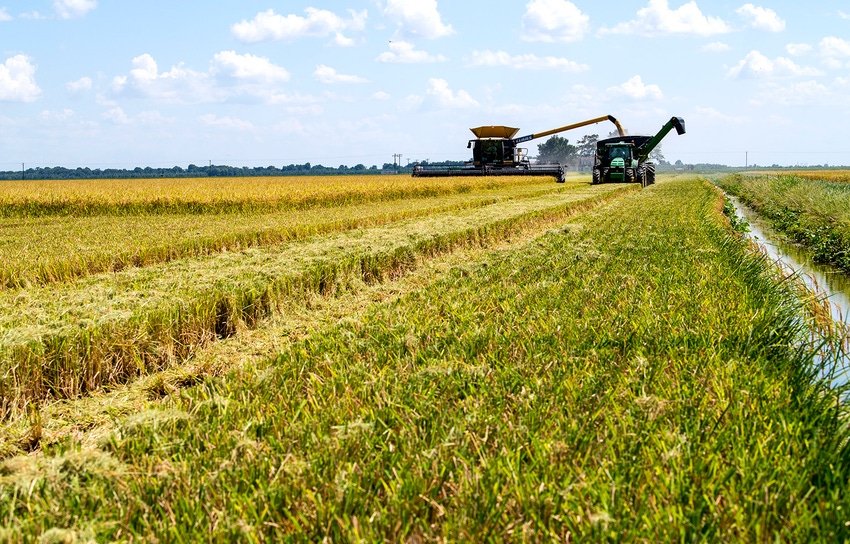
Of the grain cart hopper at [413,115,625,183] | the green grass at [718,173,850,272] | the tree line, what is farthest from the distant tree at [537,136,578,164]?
the green grass at [718,173,850,272]

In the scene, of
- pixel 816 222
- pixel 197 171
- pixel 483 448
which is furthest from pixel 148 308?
pixel 197 171

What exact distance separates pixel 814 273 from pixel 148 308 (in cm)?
1001

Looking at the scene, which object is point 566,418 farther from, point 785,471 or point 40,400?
point 40,400

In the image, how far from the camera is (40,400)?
3.95 metres

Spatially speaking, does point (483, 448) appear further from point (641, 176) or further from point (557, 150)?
point (557, 150)

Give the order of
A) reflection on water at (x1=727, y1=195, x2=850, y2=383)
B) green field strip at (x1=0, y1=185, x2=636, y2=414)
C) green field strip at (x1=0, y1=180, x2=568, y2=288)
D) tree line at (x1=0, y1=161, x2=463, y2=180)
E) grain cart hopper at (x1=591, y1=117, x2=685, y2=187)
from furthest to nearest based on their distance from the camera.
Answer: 1. tree line at (x1=0, y1=161, x2=463, y2=180)
2. grain cart hopper at (x1=591, y1=117, x2=685, y2=187)
3. reflection on water at (x1=727, y1=195, x2=850, y2=383)
4. green field strip at (x1=0, y1=180, x2=568, y2=288)
5. green field strip at (x1=0, y1=185, x2=636, y2=414)

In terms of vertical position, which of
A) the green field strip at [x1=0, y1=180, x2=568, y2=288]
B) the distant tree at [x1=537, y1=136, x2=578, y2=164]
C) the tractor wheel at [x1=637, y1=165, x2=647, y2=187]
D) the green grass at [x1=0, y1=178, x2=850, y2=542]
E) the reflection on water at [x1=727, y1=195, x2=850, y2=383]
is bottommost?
the reflection on water at [x1=727, y1=195, x2=850, y2=383]

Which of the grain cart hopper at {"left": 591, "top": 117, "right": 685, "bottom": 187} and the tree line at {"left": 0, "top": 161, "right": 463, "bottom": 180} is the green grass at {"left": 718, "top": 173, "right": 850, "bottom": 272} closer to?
the grain cart hopper at {"left": 591, "top": 117, "right": 685, "bottom": 187}

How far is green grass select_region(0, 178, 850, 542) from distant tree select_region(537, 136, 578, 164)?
420 feet

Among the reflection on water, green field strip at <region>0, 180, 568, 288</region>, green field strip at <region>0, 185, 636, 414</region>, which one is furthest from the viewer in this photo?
the reflection on water

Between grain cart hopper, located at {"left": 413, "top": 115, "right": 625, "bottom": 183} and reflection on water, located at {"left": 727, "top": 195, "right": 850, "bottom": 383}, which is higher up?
grain cart hopper, located at {"left": 413, "top": 115, "right": 625, "bottom": 183}

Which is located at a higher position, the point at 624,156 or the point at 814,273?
the point at 624,156

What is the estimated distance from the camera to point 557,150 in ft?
427

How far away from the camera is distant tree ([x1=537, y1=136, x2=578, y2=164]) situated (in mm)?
129825
